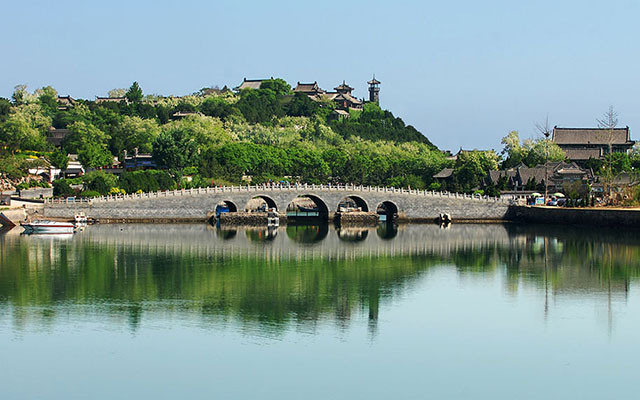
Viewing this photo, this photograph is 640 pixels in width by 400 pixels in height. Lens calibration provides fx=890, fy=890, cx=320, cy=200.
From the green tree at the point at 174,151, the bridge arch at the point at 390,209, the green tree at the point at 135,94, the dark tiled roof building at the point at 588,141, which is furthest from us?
the green tree at the point at 135,94

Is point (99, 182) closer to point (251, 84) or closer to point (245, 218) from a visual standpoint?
point (245, 218)

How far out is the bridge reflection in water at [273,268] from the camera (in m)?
32.5

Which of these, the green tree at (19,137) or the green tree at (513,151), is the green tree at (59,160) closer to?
the green tree at (19,137)

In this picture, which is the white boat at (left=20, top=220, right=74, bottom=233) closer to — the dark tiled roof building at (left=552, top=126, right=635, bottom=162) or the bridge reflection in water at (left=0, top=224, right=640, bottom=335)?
the bridge reflection in water at (left=0, top=224, right=640, bottom=335)

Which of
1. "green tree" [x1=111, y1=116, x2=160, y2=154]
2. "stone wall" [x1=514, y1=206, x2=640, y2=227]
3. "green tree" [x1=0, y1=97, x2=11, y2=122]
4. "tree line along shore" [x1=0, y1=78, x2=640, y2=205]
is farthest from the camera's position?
"green tree" [x1=0, y1=97, x2=11, y2=122]

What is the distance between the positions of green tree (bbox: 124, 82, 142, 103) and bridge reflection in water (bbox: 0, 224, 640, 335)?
7979 cm

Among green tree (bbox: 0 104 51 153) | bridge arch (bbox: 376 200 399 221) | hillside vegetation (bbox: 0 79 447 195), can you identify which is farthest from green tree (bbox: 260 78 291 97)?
bridge arch (bbox: 376 200 399 221)

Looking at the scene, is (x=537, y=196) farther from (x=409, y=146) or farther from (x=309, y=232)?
(x=409, y=146)

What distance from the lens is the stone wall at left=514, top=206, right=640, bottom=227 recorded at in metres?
61.6

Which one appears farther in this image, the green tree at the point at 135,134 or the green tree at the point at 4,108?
the green tree at the point at 4,108

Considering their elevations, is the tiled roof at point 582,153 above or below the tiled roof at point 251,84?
below

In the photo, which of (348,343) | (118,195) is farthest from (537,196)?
(348,343)

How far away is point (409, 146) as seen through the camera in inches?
4675

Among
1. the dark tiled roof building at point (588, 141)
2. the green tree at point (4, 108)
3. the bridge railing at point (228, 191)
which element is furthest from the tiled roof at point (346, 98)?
the bridge railing at point (228, 191)
